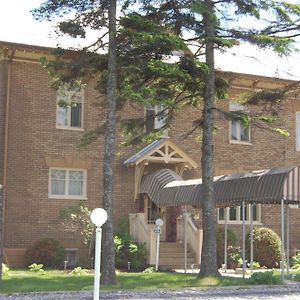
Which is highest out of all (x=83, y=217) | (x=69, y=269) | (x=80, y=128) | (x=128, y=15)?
(x=128, y=15)

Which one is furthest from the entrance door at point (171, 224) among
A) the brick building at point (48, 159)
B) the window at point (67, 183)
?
the window at point (67, 183)

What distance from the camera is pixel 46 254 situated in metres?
21.5

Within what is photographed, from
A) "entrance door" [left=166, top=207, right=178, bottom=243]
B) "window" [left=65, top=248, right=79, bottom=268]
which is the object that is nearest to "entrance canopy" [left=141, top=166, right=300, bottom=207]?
"entrance door" [left=166, top=207, right=178, bottom=243]

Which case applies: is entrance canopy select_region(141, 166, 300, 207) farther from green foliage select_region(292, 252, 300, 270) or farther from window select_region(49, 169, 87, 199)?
green foliage select_region(292, 252, 300, 270)

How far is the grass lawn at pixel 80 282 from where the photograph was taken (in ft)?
47.5

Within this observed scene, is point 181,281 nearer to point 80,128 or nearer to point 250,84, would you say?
point 80,128

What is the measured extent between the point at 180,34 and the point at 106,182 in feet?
16.6

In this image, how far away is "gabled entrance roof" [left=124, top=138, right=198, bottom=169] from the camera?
23.5m

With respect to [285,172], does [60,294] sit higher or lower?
lower

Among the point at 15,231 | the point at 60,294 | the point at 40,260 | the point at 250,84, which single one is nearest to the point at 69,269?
the point at 40,260

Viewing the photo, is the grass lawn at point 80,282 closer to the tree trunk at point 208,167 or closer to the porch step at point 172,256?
the tree trunk at point 208,167

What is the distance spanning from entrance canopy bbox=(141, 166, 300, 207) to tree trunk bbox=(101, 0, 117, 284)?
13.5 feet

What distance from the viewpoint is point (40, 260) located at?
21.5 meters

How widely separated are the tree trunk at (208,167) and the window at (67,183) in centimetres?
786
